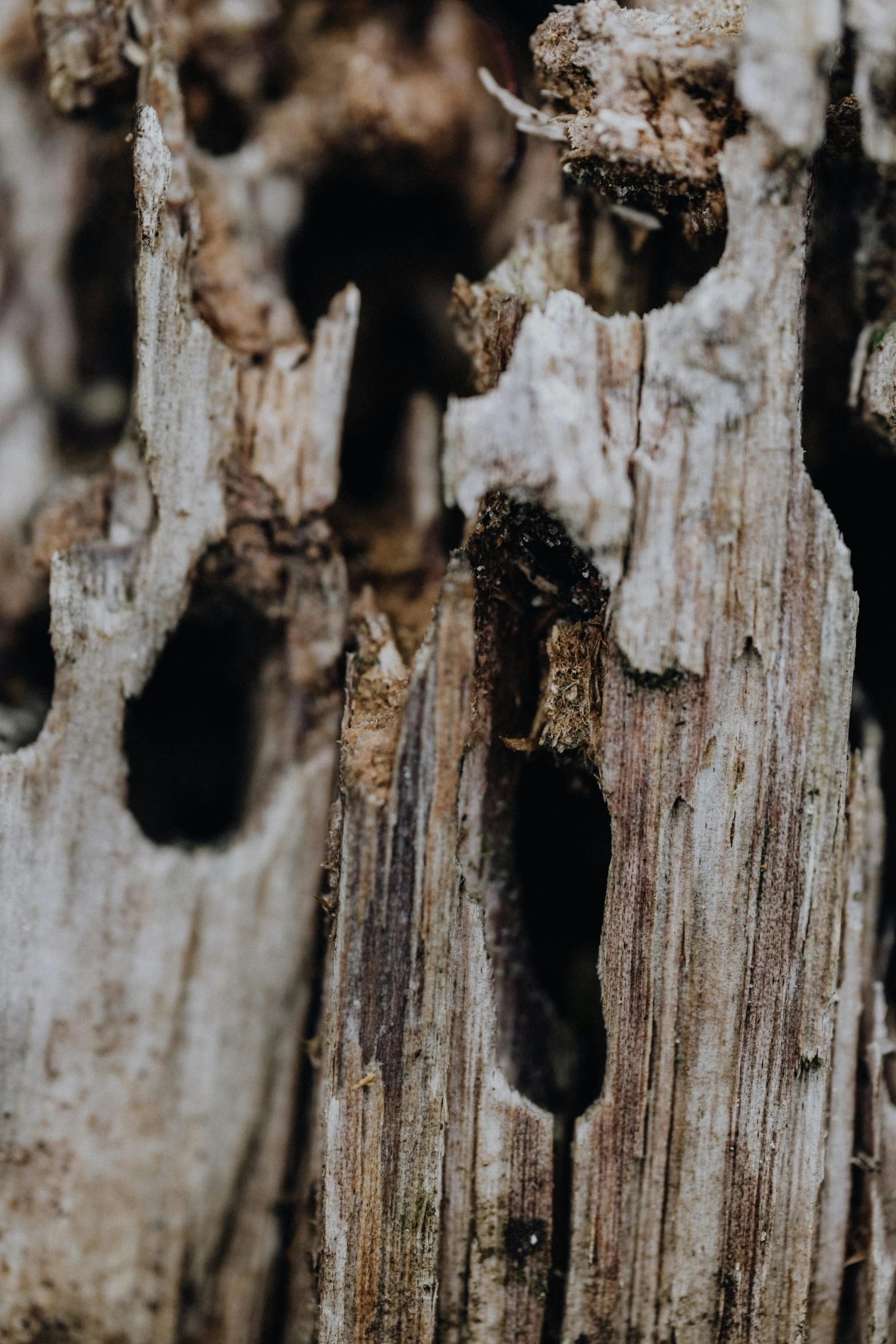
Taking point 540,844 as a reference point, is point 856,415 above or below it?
above

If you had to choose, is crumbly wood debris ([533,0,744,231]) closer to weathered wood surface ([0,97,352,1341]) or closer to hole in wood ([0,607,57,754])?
weathered wood surface ([0,97,352,1341])

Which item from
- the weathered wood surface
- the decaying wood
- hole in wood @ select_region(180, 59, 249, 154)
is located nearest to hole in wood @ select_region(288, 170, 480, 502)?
the decaying wood

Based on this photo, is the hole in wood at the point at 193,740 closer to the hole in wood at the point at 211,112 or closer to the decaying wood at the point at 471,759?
the decaying wood at the point at 471,759

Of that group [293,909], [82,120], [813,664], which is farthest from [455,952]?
[82,120]

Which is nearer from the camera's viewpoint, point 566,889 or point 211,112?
point 566,889

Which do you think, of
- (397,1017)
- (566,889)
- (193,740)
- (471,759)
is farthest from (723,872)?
(193,740)

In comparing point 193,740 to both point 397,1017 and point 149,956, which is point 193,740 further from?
point 397,1017
